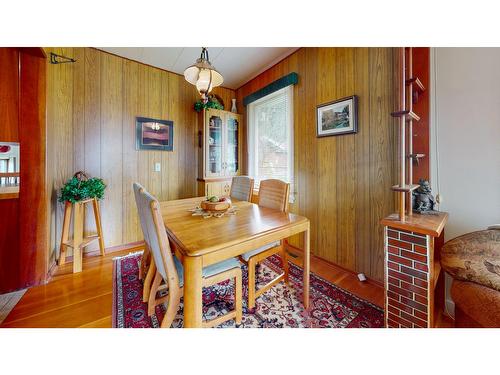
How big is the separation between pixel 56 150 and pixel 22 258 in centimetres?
109

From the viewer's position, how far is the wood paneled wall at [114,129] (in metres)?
2.13

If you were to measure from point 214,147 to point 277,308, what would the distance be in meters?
2.46

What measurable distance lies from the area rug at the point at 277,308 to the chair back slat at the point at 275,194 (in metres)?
0.73

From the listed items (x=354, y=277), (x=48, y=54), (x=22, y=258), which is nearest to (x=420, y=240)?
(x=354, y=277)

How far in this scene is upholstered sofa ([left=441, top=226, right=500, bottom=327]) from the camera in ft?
2.68

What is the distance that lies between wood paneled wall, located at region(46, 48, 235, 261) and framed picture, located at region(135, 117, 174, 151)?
73 millimetres

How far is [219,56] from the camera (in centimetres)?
251

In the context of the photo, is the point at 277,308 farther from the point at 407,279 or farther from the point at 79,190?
the point at 79,190

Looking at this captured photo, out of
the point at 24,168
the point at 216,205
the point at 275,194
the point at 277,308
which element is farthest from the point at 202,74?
the point at 277,308

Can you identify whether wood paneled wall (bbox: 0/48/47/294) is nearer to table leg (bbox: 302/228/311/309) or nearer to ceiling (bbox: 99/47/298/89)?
ceiling (bbox: 99/47/298/89)

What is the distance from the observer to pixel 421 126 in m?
1.44

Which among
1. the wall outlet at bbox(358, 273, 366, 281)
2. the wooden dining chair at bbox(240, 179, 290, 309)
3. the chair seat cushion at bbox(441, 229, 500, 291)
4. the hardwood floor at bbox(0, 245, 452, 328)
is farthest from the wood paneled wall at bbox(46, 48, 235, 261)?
the chair seat cushion at bbox(441, 229, 500, 291)
